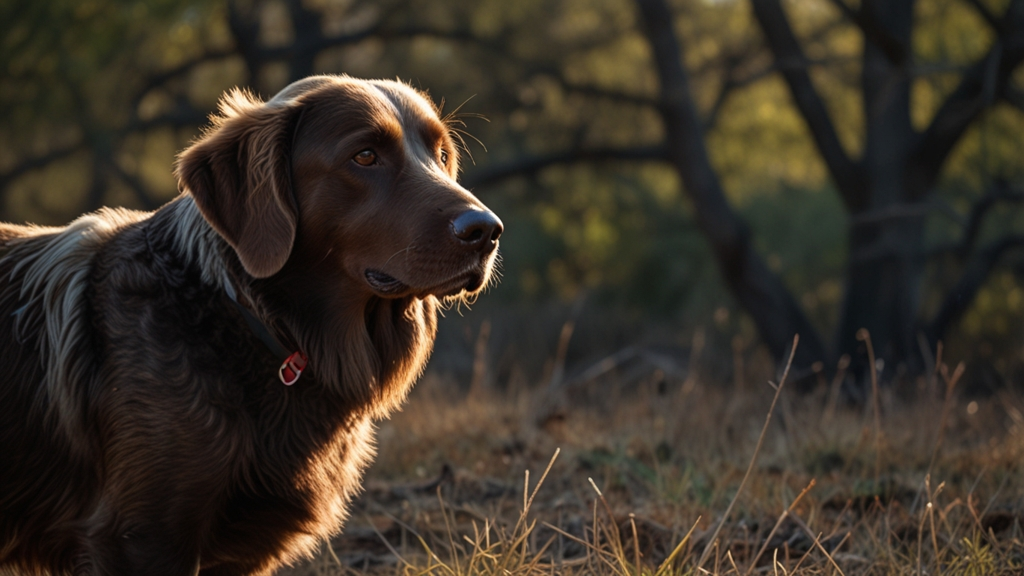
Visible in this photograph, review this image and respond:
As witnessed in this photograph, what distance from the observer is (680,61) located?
1135cm

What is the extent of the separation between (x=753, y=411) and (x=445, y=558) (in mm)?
3636

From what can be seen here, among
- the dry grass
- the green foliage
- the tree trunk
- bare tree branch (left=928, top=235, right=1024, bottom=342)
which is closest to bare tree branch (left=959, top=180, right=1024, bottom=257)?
bare tree branch (left=928, top=235, right=1024, bottom=342)

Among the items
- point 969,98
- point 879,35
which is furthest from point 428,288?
point 969,98

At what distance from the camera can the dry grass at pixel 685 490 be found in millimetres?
3512

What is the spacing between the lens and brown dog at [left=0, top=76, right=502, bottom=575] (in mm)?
2916

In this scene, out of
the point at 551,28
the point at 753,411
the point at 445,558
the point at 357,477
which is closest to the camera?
the point at 357,477

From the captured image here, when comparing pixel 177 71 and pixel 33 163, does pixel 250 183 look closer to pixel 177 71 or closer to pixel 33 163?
pixel 177 71

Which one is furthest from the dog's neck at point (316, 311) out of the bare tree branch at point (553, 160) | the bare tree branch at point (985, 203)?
the bare tree branch at point (553, 160)

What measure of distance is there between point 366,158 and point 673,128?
348 inches

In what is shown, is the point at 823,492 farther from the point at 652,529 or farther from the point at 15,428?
the point at 15,428

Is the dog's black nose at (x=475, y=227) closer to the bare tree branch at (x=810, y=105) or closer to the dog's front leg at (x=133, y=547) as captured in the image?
the dog's front leg at (x=133, y=547)

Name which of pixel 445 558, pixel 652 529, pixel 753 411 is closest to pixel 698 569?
pixel 652 529

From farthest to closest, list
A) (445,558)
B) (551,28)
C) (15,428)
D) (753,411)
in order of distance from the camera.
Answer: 1. (551,28)
2. (753,411)
3. (445,558)
4. (15,428)

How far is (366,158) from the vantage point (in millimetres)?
3250
